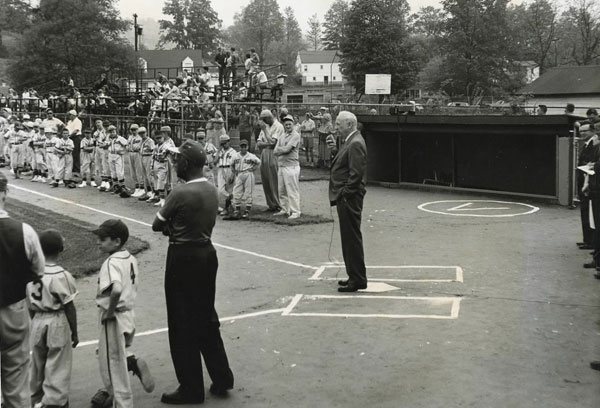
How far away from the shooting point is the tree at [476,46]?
76.4m

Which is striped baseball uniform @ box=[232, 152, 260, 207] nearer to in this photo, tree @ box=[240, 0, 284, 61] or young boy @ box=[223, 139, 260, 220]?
young boy @ box=[223, 139, 260, 220]

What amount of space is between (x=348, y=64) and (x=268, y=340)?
6837 cm

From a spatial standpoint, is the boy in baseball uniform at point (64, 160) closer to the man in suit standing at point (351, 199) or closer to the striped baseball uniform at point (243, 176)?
the striped baseball uniform at point (243, 176)

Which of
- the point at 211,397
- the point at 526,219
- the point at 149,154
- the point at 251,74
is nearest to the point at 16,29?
the point at 251,74

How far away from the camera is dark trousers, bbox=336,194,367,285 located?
34.5 ft

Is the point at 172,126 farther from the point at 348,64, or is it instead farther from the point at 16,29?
the point at 16,29

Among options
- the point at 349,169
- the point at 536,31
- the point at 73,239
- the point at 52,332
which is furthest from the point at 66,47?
the point at 52,332

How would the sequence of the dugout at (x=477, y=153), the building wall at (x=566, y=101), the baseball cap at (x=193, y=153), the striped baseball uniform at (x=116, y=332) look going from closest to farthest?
the striped baseball uniform at (x=116, y=332), the baseball cap at (x=193, y=153), the dugout at (x=477, y=153), the building wall at (x=566, y=101)

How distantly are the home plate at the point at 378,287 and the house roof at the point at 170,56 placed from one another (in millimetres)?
101933

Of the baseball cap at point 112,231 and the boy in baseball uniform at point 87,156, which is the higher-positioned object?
the boy in baseball uniform at point 87,156

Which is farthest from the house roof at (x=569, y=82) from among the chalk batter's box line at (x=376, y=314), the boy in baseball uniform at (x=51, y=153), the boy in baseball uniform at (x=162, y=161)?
the chalk batter's box line at (x=376, y=314)

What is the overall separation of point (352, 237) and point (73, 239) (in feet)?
24.2

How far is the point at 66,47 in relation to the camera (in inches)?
2968

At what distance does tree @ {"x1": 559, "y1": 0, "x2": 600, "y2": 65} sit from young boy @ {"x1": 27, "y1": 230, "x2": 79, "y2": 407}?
71.7 m
